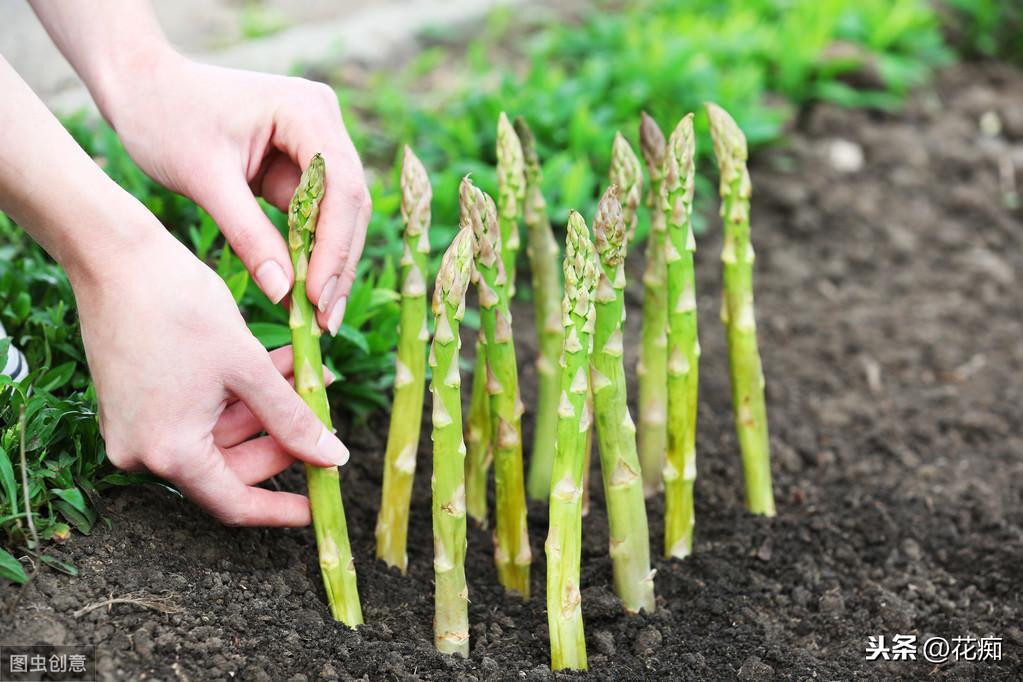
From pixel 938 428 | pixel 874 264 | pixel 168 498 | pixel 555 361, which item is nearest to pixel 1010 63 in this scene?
pixel 874 264

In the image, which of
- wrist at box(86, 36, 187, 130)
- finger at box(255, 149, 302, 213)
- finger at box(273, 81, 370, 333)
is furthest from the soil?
wrist at box(86, 36, 187, 130)

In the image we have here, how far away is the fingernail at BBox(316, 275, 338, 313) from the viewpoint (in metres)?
2.31

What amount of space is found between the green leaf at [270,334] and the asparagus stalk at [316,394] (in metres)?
0.44

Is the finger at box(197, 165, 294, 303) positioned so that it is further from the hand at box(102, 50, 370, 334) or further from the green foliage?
the green foliage

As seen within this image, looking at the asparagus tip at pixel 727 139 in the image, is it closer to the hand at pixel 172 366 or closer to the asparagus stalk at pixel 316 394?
the asparagus stalk at pixel 316 394

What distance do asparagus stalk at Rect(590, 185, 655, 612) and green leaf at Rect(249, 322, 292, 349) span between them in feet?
2.97

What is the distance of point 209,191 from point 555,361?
1013 mm

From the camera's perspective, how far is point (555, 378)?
9.43ft

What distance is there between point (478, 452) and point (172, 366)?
1.02 metres

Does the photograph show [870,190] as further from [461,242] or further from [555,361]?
[461,242]

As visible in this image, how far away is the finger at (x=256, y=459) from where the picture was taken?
7.61 ft

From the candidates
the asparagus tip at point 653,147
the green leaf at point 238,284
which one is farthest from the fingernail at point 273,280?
the asparagus tip at point 653,147

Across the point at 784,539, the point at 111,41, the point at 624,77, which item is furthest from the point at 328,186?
the point at 624,77

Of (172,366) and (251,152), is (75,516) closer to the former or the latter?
(172,366)
